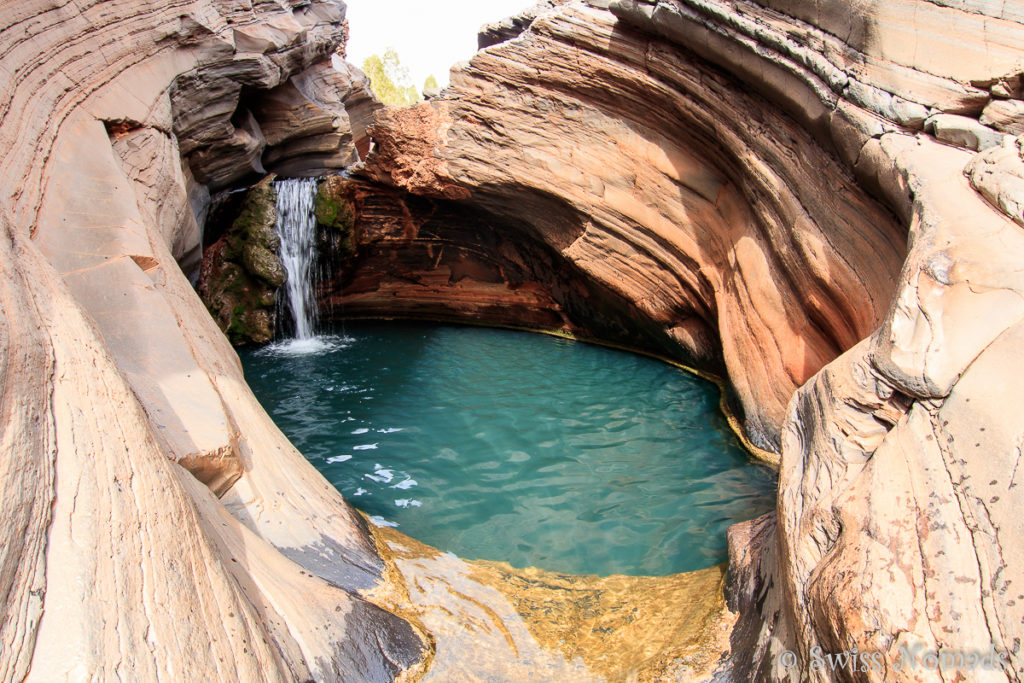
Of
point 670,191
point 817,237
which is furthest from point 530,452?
point 670,191

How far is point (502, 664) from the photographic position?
3328mm

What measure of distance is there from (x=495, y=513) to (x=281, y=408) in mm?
3324

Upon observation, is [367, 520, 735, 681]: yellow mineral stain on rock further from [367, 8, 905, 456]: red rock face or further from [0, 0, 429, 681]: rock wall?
[367, 8, 905, 456]: red rock face

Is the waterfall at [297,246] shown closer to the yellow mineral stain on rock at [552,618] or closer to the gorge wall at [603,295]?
the gorge wall at [603,295]

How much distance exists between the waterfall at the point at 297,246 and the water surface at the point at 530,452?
1576mm

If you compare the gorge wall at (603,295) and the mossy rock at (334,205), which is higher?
the gorge wall at (603,295)

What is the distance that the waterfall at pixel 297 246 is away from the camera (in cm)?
1090

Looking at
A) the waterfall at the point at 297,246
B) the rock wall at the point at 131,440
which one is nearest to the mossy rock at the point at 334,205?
the waterfall at the point at 297,246

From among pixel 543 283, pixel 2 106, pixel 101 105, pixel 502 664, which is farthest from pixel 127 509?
pixel 543 283

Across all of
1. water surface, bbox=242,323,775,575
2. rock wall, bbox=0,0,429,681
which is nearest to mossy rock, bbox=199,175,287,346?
water surface, bbox=242,323,775,575

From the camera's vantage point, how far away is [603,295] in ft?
31.8

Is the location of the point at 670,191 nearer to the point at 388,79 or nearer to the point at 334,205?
the point at 334,205

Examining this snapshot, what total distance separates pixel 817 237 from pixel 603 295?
435cm

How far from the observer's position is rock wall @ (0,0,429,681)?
191 centimetres
